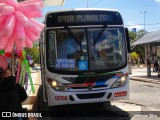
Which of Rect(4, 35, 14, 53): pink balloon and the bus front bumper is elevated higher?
Rect(4, 35, 14, 53): pink balloon

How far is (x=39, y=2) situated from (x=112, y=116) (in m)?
5.72

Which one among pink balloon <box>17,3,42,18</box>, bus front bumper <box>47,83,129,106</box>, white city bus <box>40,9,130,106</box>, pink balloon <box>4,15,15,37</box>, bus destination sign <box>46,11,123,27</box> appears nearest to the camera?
pink balloon <box>4,15,15,37</box>

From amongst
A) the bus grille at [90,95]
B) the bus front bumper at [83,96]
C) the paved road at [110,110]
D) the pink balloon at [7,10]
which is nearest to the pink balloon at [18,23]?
the pink balloon at [7,10]

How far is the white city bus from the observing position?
32.2 ft

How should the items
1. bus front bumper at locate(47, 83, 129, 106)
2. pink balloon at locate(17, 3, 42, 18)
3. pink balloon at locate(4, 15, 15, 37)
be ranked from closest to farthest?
1. pink balloon at locate(4, 15, 15, 37)
2. pink balloon at locate(17, 3, 42, 18)
3. bus front bumper at locate(47, 83, 129, 106)

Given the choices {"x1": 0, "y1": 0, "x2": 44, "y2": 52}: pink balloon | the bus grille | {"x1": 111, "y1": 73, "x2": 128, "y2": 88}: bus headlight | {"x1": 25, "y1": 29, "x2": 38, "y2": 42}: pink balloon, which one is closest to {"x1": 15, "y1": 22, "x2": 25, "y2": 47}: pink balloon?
{"x1": 0, "y1": 0, "x2": 44, "y2": 52}: pink balloon

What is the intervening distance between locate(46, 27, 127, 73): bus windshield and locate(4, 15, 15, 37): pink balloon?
204 inches

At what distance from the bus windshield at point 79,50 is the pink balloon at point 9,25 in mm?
5183

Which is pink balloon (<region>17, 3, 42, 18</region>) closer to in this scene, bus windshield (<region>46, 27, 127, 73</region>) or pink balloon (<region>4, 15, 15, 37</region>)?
pink balloon (<region>4, 15, 15, 37</region>)

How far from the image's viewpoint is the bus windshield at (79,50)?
9898 millimetres

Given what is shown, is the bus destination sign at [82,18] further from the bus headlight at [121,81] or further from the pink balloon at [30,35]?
the pink balloon at [30,35]

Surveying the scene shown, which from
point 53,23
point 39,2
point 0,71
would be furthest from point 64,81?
point 39,2

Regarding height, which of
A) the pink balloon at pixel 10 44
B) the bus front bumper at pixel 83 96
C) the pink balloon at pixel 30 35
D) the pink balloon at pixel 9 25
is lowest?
the bus front bumper at pixel 83 96

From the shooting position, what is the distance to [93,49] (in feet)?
32.8
